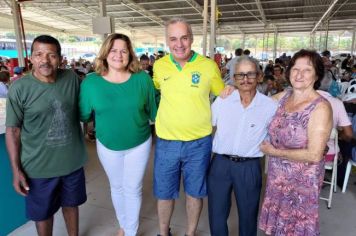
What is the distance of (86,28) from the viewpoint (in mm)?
20625

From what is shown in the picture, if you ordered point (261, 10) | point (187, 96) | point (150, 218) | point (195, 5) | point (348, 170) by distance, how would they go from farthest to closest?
point (261, 10) < point (195, 5) < point (348, 170) < point (150, 218) < point (187, 96)

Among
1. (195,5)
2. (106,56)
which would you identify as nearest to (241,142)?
(106,56)

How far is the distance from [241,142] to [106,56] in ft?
3.18

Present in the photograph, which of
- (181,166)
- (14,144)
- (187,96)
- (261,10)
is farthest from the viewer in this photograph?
(261,10)

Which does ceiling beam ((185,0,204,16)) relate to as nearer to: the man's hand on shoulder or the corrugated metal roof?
the corrugated metal roof

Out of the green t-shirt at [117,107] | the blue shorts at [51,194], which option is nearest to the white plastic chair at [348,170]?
the green t-shirt at [117,107]

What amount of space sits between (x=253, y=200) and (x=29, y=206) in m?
1.37

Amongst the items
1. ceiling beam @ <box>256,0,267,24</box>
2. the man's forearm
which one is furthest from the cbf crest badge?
ceiling beam @ <box>256,0,267,24</box>

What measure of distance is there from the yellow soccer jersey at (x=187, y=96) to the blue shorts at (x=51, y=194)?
0.64 m

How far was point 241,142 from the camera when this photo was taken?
1.74m

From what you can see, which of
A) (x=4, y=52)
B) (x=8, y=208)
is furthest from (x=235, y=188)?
(x=4, y=52)

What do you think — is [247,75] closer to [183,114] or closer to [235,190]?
[183,114]

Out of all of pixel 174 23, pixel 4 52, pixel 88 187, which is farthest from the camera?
pixel 4 52

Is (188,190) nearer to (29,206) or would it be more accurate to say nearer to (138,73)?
(138,73)
